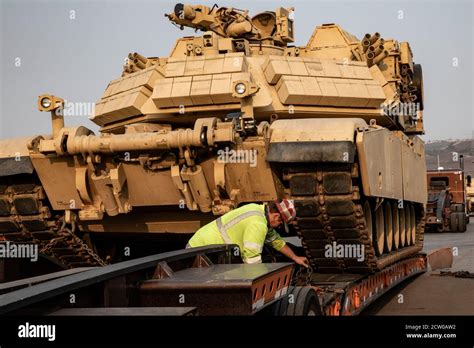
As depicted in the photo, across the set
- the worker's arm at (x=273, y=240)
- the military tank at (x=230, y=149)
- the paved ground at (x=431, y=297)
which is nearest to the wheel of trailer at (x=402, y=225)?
the military tank at (x=230, y=149)

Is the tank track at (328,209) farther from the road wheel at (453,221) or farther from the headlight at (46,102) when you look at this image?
the road wheel at (453,221)

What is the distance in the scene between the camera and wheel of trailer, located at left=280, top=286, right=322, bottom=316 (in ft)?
14.8

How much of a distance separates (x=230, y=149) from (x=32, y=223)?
2.76 meters

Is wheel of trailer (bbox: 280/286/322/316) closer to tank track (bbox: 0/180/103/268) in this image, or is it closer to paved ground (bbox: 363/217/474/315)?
paved ground (bbox: 363/217/474/315)

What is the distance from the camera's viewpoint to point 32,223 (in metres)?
8.68

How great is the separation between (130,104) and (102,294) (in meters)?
6.22

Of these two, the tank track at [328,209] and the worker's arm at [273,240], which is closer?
the worker's arm at [273,240]

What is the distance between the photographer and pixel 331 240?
782cm

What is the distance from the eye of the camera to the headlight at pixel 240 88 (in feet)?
26.1

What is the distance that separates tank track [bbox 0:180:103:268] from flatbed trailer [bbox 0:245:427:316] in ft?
13.1

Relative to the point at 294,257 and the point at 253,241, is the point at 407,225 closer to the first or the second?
the point at 294,257

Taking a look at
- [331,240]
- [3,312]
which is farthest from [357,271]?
[3,312]

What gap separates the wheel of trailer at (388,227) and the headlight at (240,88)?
118 inches

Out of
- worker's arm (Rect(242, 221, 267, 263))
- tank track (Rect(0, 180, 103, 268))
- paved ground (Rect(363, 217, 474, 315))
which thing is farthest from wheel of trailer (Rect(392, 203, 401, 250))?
worker's arm (Rect(242, 221, 267, 263))
